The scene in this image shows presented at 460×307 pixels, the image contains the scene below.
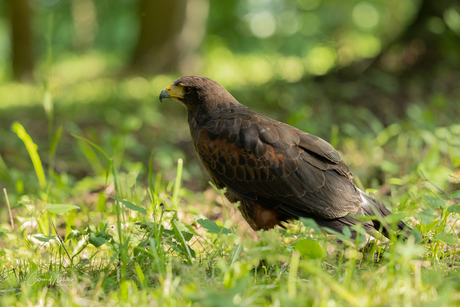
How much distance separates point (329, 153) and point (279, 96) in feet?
13.4

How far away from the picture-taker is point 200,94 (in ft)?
11.2

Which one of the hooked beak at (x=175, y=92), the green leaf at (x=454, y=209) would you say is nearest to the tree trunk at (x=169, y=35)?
the hooked beak at (x=175, y=92)

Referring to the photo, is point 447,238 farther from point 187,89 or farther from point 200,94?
point 187,89

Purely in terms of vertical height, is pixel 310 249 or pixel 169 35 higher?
pixel 169 35

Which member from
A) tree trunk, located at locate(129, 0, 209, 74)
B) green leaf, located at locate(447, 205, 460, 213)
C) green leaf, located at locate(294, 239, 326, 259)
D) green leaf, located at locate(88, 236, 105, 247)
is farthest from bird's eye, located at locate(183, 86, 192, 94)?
tree trunk, located at locate(129, 0, 209, 74)

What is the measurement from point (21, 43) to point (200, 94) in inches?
504

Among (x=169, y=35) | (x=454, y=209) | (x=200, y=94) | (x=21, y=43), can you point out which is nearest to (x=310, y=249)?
(x=454, y=209)

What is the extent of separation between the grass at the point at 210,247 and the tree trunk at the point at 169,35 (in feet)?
20.0

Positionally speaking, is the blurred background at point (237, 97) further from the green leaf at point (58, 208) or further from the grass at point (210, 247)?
the green leaf at point (58, 208)

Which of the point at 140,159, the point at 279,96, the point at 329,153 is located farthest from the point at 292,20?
the point at 329,153

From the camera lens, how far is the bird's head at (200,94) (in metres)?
3.39

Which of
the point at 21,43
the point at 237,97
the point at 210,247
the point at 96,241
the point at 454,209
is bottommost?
the point at 210,247

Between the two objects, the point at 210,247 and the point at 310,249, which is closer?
the point at 310,249

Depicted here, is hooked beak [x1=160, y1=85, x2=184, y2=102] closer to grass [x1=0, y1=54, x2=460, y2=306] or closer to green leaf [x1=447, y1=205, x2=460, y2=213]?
grass [x1=0, y1=54, x2=460, y2=306]
